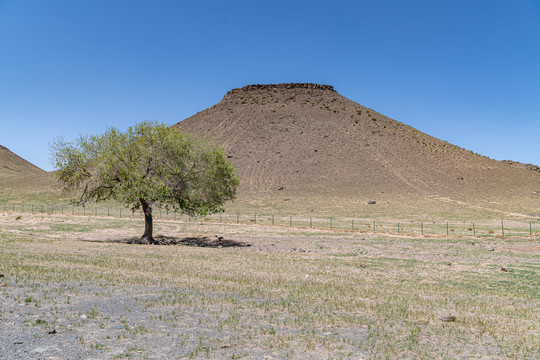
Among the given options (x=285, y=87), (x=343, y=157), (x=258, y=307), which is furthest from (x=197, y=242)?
(x=285, y=87)

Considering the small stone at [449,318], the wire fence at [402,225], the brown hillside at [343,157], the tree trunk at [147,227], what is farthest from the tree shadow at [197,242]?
the brown hillside at [343,157]

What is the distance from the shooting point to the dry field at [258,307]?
808 centimetres

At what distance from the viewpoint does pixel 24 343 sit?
7.53 meters

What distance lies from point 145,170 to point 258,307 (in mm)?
22902

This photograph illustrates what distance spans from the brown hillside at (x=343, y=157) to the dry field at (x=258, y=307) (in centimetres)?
6472

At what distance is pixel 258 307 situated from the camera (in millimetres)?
11297

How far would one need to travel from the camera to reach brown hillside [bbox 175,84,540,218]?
296 feet

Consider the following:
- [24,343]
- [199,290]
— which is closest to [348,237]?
[199,290]

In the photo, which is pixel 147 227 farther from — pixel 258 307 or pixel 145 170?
pixel 258 307

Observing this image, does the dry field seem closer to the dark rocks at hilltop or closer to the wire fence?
the wire fence

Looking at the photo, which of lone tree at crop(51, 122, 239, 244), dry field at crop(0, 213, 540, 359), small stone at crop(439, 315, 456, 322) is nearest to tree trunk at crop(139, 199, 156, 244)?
lone tree at crop(51, 122, 239, 244)

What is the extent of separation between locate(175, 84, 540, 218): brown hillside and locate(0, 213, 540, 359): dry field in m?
64.7

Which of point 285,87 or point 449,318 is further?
point 285,87

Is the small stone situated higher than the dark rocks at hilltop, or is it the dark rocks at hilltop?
the dark rocks at hilltop
